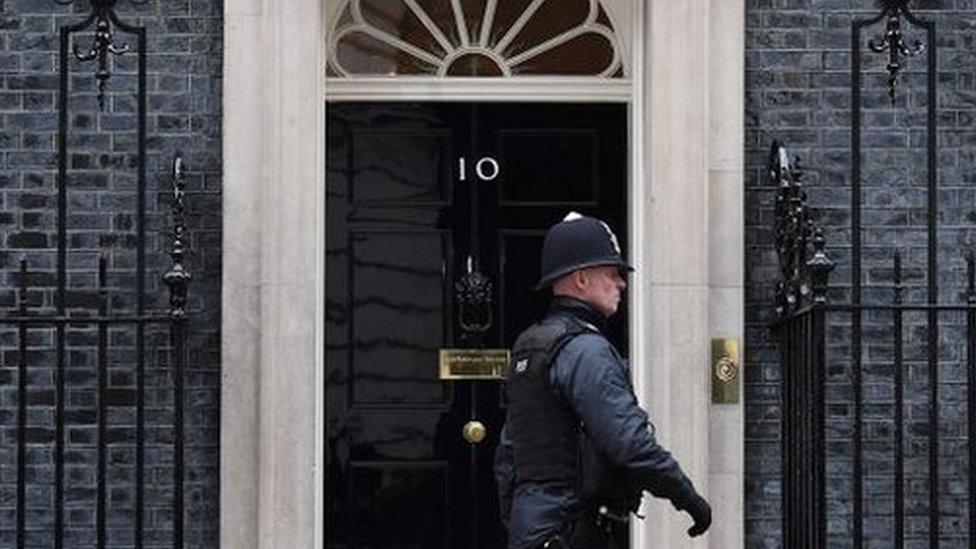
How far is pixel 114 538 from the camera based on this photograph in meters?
9.87

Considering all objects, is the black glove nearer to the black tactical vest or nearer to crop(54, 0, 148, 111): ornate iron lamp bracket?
the black tactical vest

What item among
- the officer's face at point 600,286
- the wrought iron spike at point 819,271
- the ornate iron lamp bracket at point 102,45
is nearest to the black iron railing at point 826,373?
the wrought iron spike at point 819,271

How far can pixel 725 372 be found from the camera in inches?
388

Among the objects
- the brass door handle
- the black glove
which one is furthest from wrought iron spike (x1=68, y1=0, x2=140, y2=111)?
the black glove

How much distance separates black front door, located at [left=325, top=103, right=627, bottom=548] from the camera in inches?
404

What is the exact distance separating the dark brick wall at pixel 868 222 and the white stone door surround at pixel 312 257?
5.4 inches

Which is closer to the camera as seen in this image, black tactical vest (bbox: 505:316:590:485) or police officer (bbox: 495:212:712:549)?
police officer (bbox: 495:212:712:549)

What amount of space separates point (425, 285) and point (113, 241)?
1234 mm

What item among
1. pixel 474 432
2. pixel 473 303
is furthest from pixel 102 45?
pixel 474 432

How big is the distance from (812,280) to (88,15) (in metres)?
2.98

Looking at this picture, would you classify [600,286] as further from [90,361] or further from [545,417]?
[90,361]

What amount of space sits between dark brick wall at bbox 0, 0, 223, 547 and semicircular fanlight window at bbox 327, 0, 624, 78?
0.66 meters

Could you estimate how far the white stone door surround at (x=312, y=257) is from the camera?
9.77 m

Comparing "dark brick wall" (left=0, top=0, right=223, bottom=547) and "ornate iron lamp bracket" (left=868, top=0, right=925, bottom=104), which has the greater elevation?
"ornate iron lamp bracket" (left=868, top=0, right=925, bottom=104)
